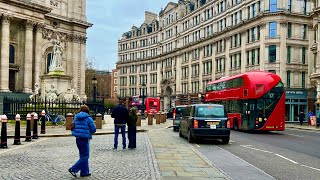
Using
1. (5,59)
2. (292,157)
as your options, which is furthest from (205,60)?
(292,157)

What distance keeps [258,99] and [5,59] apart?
32.5 metres

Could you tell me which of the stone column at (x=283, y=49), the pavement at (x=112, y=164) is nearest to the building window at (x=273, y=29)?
the stone column at (x=283, y=49)

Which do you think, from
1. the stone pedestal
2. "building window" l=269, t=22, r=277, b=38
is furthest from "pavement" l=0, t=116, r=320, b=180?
"building window" l=269, t=22, r=277, b=38

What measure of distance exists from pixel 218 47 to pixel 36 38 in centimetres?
3001

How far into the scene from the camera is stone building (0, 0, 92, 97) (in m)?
46.7

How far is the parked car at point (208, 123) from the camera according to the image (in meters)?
17.5

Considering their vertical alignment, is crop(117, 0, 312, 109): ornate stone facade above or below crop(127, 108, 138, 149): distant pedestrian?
above

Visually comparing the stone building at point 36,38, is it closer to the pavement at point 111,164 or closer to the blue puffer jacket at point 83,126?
the pavement at point 111,164

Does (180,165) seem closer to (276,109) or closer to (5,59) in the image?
(276,109)

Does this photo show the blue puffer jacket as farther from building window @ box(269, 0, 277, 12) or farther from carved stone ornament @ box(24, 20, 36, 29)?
building window @ box(269, 0, 277, 12)

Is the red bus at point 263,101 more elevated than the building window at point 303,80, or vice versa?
the building window at point 303,80

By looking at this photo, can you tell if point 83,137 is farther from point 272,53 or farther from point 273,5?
point 273,5

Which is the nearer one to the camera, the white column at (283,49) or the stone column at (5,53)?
the stone column at (5,53)

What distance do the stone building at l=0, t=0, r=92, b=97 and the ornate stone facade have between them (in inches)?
865
